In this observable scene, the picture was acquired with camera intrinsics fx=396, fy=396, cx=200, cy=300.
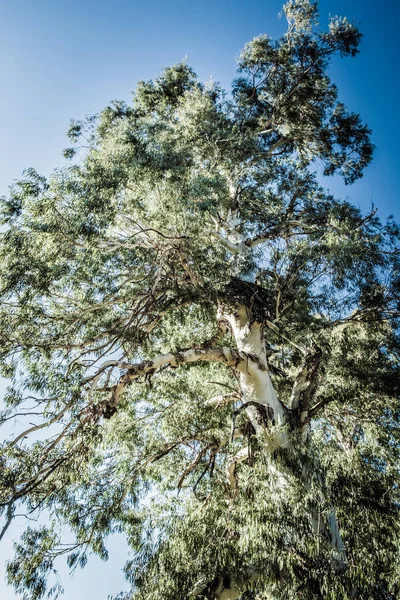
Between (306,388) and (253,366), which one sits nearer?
(306,388)

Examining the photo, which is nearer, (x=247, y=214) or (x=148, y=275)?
(x=148, y=275)

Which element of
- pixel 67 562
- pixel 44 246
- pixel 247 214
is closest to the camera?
pixel 67 562

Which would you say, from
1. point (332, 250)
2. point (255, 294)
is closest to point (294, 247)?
point (332, 250)

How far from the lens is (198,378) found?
24.9ft

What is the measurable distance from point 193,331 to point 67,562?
399cm

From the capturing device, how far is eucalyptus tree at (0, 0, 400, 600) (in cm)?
425

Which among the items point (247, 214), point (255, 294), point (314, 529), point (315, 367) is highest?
point (247, 214)

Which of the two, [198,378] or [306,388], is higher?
[198,378]

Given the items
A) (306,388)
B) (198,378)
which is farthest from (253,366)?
(198,378)

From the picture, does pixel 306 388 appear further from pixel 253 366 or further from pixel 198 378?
pixel 198 378

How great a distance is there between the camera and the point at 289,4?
952cm

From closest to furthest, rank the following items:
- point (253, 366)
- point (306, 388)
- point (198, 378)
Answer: point (306, 388), point (253, 366), point (198, 378)

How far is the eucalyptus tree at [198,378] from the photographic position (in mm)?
4246

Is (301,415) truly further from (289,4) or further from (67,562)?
(289,4)
